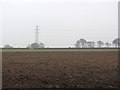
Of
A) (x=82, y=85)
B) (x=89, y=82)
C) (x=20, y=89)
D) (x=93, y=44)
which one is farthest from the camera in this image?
(x=93, y=44)

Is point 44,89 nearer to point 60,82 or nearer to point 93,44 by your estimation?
point 60,82

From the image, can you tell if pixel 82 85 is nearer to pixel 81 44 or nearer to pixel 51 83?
pixel 51 83

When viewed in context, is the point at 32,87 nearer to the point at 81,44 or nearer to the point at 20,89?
the point at 20,89

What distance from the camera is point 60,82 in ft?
34.9

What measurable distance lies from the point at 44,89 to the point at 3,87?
69.8 inches

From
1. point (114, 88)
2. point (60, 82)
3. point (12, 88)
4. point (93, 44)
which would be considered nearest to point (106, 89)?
point (114, 88)

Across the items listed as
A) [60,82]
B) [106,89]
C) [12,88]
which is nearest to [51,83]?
[60,82]

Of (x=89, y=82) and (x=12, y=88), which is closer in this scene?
(x=12, y=88)

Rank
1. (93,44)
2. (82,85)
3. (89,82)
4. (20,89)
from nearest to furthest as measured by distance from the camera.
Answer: (20,89), (82,85), (89,82), (93,44)

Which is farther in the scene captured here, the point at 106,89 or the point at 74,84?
the point at 74,84

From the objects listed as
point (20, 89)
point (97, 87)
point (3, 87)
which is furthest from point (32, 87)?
point (97, 87)

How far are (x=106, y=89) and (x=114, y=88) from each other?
37cm

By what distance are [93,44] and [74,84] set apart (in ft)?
484

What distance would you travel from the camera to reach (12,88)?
9281mm
